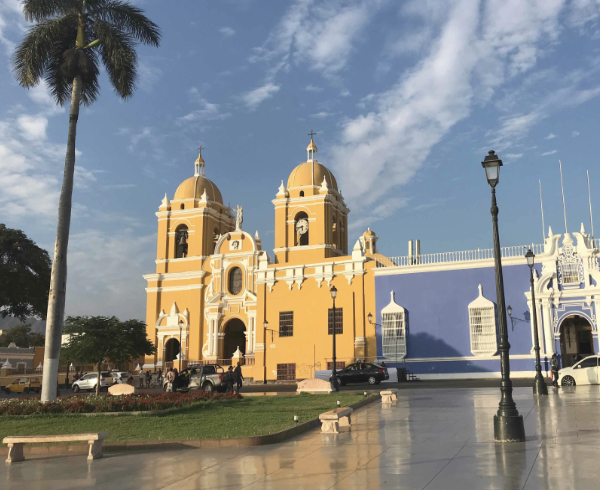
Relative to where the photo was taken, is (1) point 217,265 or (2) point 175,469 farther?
(1) point 217,265

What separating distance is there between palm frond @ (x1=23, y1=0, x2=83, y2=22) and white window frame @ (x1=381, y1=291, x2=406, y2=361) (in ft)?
75.8

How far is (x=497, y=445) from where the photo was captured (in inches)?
367

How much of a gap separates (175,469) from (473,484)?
164 inches

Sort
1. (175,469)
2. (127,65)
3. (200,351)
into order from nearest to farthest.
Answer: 1. (175,469)
2. (127,65)
3. (200,351)

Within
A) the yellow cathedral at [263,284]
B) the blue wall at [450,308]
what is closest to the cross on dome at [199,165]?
the yellow cathedral at [263,284]

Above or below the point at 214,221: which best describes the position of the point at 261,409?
below

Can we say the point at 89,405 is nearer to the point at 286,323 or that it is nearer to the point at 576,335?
the point at 286,323

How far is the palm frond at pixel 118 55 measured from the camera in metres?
20.2

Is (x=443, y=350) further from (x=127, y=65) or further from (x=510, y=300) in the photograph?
(x=127, y=65)

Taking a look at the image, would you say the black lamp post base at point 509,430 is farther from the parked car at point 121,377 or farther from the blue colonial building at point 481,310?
the parked car at point 121,377

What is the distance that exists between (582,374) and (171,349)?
3282 cm

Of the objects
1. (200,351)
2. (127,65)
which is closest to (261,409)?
(127,65)

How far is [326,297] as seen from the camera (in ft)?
123

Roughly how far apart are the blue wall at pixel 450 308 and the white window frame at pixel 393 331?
27 cm
